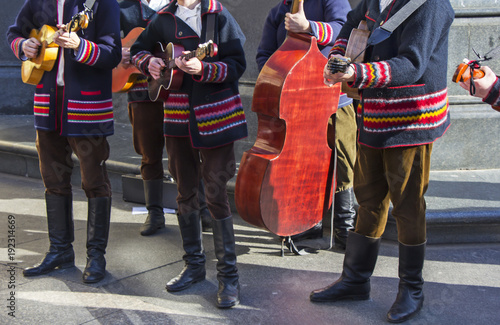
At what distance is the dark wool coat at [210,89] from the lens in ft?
10.9

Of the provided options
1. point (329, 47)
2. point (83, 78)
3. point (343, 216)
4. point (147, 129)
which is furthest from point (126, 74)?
point (343, 216)

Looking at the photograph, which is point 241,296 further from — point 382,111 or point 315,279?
point 382,111

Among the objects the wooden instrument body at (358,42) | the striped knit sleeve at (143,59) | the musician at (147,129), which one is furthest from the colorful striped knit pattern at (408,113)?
the musician at (147,129)

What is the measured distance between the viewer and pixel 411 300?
3.18 metres

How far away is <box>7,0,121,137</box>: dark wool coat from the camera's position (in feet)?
11.7

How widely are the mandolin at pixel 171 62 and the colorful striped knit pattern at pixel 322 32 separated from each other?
66cm

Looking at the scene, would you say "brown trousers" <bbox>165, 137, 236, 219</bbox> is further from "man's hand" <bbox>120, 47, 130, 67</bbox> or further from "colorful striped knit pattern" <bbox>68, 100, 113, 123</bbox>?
"man's hand" <bbox>120, 47, 130, 67</bbox>

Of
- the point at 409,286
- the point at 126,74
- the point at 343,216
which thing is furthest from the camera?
the point at 126,74

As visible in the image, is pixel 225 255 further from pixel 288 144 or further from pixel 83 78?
pixel 83 78

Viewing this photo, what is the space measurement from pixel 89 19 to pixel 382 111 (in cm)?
167

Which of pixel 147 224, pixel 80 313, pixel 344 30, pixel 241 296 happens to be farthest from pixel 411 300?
pixel 147 224

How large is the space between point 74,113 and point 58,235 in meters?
0.77

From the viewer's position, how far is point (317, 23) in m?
3.63

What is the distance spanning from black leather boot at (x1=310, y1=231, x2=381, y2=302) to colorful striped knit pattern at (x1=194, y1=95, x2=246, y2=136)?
0.88m
